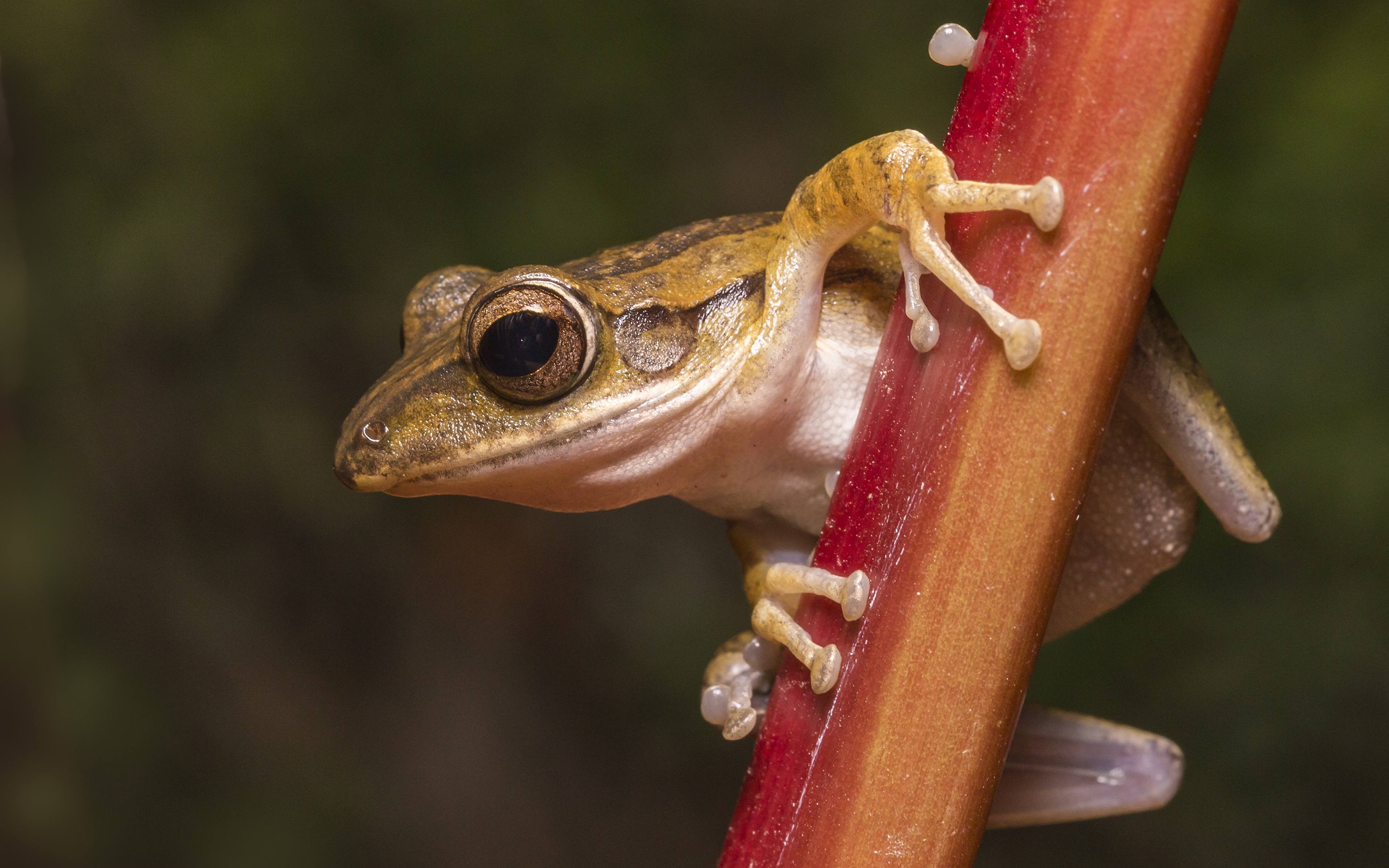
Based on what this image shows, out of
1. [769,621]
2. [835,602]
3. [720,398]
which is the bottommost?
[769,621]

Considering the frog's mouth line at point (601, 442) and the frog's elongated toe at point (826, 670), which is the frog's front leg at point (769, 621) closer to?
the frog's elongated toe at point (826, 670)

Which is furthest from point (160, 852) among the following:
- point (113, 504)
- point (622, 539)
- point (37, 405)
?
point (622, 539)

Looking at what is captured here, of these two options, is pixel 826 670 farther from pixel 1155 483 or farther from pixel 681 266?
pixel 1155 483

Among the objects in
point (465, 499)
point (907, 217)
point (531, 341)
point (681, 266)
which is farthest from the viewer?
point (465, 499)

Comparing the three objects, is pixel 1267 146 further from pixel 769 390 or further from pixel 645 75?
pixel 769 390

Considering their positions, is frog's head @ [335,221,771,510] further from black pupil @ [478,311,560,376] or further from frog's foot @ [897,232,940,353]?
frog's foot @ [897,232,940,353]

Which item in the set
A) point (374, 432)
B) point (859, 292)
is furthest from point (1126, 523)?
point (374, 432)

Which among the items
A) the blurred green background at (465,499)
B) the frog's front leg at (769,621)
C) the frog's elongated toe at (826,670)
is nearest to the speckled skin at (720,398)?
the frog's front leg at (769,621)
